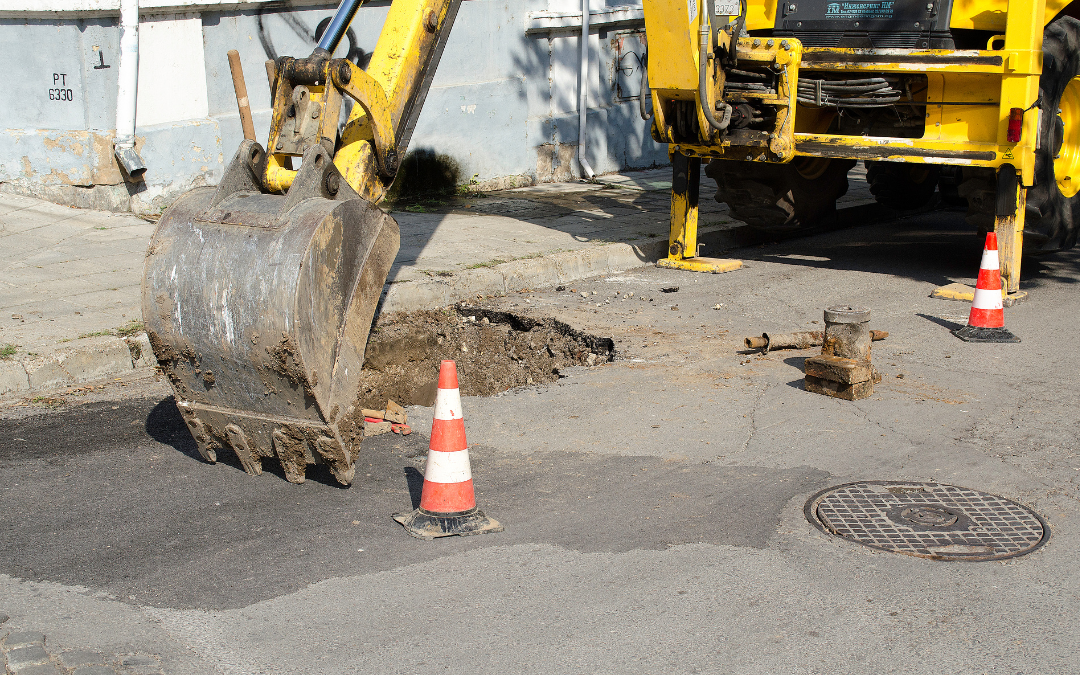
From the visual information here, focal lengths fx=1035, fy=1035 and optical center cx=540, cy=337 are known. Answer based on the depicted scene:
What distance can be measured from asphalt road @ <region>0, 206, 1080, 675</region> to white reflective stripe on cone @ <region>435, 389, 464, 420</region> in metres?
0.48

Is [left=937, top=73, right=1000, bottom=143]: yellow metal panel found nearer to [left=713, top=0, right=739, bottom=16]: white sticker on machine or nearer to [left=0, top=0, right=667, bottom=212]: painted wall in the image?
[left=713, top=0, right=739, bottom=16]: white sticker on machine

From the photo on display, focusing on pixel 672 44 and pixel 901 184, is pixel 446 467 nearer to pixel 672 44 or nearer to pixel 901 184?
pixel 672 44

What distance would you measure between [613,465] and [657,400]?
997 mm

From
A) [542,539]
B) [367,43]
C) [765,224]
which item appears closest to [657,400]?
[542,539]

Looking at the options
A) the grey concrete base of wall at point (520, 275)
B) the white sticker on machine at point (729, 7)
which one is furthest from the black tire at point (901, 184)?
the grey concrete base of wall at point (520, 275)

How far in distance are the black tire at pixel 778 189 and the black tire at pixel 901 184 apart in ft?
3.09

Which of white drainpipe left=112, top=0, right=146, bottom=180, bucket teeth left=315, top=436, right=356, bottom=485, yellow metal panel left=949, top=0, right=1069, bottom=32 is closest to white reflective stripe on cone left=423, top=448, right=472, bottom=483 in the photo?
bucket teeth left=315, top=436, right=356, bottom=485

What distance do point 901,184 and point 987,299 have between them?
4.74m

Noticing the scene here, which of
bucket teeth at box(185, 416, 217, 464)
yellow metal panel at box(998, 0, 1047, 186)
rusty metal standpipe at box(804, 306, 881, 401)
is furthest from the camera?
yellow metal panel at box(998, 0, 1047, 186)

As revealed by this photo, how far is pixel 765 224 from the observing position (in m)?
10.0

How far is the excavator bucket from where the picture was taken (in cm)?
427

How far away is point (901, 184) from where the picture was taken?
11.5 m

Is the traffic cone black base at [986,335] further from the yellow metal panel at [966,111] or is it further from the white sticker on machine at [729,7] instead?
the white sticker on machine at [729,7]

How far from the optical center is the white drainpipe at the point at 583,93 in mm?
13398
